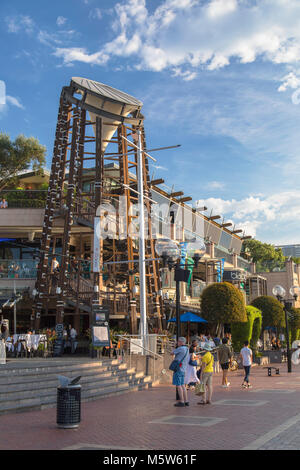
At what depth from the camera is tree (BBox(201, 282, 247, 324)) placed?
27.6 m

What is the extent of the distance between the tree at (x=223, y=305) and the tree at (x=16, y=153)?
15.3 m

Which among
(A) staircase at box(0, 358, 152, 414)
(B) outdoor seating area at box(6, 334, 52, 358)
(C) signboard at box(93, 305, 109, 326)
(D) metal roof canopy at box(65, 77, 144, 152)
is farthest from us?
(D) metal roof canopy at box(65, 77, 144, 152)

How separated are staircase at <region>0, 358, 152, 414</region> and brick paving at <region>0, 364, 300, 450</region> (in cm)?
53

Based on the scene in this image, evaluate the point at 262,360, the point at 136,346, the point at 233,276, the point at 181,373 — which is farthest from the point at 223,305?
the point at 233,276

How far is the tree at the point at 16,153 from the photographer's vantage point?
109 feet

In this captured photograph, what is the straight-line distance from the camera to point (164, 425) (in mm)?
9742

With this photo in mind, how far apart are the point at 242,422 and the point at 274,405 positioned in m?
3.08

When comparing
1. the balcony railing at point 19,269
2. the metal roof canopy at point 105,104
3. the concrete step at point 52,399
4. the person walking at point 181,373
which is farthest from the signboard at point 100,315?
the metal roof canopy at point 105,104

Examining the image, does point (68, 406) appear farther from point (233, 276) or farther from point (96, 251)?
point (233, 276)

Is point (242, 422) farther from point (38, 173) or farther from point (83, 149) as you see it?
point (38, 173)

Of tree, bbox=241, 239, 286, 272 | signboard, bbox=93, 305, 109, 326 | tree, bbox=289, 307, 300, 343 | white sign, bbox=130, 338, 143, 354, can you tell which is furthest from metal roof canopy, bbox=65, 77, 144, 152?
tree, bbox=241, 239, 286, 272

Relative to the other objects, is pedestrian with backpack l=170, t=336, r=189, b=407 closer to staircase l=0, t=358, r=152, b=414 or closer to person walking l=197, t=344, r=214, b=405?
person walking l=197, t=344, r=214, b=405

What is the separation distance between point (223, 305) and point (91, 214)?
947 centimetres

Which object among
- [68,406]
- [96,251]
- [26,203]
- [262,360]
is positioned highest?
[26,203]
